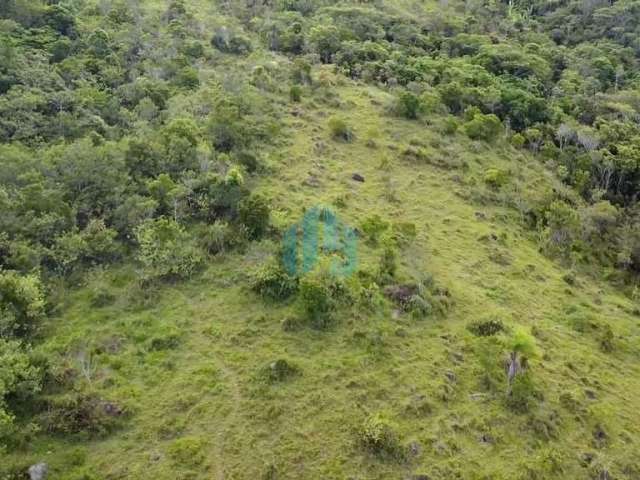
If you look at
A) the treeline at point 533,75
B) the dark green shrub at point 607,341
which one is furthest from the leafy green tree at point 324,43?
the dark green shrub at point 607,341

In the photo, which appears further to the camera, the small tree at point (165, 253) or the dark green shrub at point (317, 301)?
the small tree at point (165, 253)

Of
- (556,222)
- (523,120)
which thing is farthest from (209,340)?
(523,120)

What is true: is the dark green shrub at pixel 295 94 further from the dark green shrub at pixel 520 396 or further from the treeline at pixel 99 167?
the dark green shrub at pixel 520 396

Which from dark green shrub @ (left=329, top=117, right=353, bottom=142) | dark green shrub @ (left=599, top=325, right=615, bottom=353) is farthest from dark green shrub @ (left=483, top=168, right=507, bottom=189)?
dark green shrub @ (left=599, top=325, right=615, bottom=353)

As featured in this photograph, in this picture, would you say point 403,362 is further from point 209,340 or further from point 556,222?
point 556,222

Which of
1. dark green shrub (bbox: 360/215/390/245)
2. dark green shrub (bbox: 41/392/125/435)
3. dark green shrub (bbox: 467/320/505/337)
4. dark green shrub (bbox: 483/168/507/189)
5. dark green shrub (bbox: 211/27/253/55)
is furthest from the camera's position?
dark green shrub (bbox: 211/27/253/55)

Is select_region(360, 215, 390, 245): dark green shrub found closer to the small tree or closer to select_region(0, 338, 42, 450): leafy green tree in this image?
the small tree
